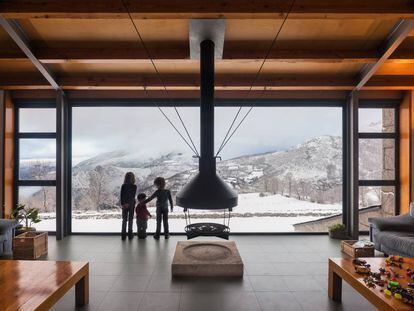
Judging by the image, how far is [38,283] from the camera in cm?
269

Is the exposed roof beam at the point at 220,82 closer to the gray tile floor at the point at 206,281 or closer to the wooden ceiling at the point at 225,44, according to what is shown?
the wooden ceiling at the point at 225,44

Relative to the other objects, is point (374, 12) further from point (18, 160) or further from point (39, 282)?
point (18, 160)

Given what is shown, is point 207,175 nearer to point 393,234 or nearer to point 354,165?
point 393,234

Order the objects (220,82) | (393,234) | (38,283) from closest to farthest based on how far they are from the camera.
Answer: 1. (38,283)
2. (393,234)
3. (220,82)

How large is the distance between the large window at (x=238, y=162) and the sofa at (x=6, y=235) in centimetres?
152

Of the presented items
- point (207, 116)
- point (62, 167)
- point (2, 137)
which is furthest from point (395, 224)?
point (2, 137)

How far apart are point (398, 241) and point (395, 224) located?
559 millimetres

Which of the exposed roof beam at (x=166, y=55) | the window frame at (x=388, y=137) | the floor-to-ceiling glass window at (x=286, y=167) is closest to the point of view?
the exposed roof beam at (x=166, y=55)

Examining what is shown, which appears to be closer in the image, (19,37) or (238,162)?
(19,37)

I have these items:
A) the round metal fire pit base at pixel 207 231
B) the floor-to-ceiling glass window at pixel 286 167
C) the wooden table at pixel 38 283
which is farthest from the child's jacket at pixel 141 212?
the wooden table at pixel 38 283

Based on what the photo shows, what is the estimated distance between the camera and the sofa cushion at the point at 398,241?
164 inches
